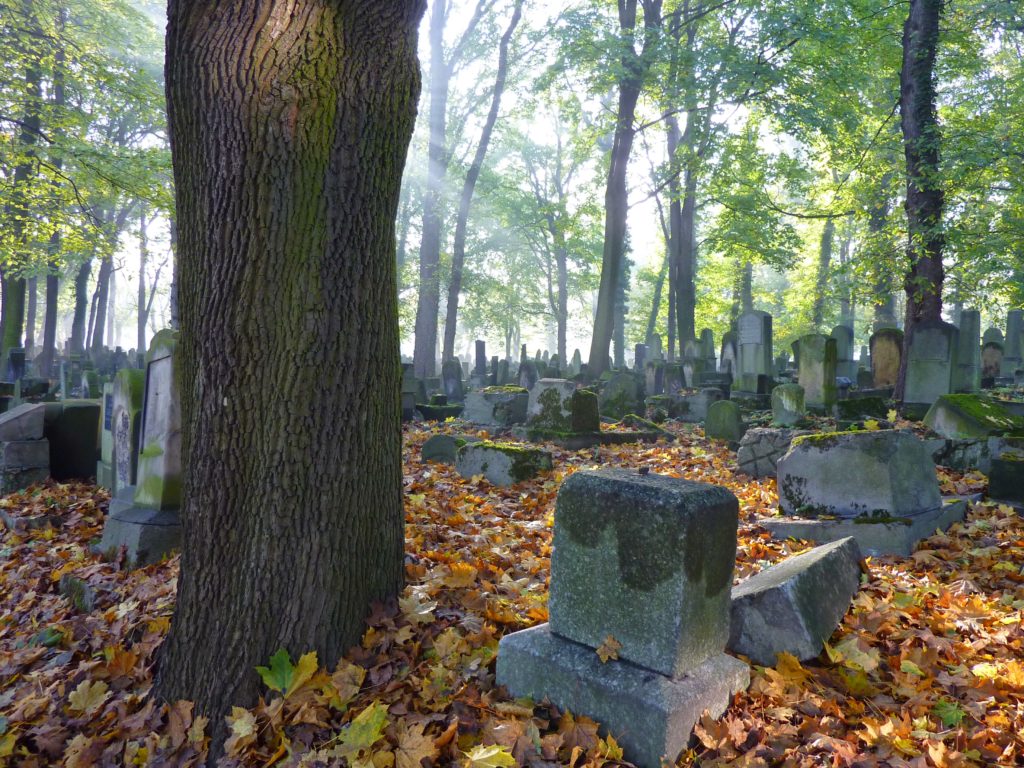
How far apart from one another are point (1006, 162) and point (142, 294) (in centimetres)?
3677

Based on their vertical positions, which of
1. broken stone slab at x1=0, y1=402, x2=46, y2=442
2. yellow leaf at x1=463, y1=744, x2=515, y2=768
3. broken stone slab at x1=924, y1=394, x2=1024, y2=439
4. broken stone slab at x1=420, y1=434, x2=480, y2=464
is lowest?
yellow leaf at x1=463, y1=744, x2=515, y2=768

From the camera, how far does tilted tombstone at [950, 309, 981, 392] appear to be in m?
11.8

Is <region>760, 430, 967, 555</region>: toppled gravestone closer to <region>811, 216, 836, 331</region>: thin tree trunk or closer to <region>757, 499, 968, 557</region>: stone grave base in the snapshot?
<region>757, 499, 968, 557</region>: stone grave base

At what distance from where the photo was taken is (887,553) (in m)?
4.74

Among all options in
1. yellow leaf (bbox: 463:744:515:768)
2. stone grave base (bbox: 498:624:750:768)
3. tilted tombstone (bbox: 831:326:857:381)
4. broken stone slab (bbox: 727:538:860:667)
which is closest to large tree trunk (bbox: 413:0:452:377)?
tilted tombstone (bbox: 831:326:857:381)

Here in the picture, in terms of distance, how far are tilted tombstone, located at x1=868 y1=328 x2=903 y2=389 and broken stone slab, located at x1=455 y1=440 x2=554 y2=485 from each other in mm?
10967

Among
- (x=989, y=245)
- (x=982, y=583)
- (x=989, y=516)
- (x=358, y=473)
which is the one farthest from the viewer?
(x=989, y=245)

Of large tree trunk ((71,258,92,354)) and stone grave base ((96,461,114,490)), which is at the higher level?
large tree trunk ((71,258,92,354))

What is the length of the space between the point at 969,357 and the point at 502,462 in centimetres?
1041

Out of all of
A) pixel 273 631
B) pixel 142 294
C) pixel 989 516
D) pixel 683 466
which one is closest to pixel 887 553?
pixel 989 516

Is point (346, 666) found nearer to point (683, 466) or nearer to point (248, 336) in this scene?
point (248, 336)

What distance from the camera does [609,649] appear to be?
103 inches

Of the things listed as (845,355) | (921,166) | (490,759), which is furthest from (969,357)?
(490,759)

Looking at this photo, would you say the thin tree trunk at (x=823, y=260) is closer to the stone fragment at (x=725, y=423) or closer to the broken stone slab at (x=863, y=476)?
the stone fragment at (x=725, y=423)
